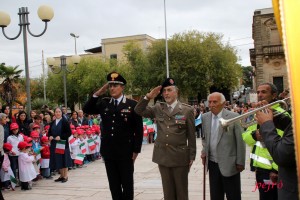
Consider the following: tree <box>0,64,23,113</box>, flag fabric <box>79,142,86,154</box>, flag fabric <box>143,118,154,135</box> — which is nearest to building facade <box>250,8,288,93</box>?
tree <box>0,64,23,113</box>

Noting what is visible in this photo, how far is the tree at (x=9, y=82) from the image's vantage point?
1269 inches

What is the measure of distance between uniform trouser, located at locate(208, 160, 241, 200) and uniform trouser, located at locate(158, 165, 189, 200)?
33 centimetres

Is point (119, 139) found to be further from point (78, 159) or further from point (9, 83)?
point (9, 83)

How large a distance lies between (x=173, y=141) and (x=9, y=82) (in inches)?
1271

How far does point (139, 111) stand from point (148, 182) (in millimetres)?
3489

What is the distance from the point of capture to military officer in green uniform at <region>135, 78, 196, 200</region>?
4.43m

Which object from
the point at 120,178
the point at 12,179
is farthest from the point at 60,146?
the point at 120,178

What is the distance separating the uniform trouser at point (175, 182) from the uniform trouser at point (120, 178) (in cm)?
52

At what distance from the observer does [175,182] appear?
4.47 meters

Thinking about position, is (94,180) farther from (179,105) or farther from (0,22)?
(0,22)

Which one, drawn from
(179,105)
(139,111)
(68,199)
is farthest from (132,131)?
(68,199)

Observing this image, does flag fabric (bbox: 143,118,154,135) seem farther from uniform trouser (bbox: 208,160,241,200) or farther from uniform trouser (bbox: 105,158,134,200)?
uniform trouser (bbox: 208,160,241,200)

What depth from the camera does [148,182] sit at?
7.66 meters

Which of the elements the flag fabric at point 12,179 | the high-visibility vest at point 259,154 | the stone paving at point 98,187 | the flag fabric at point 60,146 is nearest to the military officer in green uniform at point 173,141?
the high-visibility vest at point 259,154
